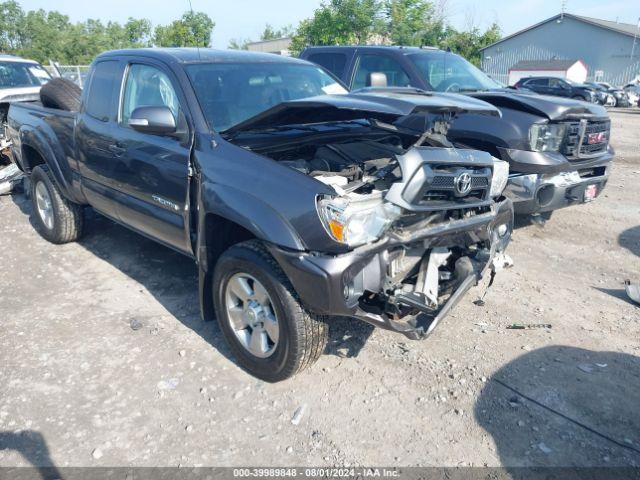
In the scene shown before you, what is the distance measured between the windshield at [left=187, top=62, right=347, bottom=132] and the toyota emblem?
1.55 m

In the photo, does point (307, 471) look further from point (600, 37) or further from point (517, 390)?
point (600, 37)

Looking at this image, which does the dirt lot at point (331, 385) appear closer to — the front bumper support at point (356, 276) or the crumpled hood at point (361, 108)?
the front bumper support at point (356, 276)

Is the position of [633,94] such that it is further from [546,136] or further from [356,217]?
[356,217]

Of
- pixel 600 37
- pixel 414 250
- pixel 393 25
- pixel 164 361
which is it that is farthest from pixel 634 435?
pixel 600 37

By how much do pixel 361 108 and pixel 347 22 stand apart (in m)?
25.7

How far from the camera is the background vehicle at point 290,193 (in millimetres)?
2797

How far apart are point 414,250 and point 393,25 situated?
25193 mm

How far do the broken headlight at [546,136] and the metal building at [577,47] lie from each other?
36.7 m

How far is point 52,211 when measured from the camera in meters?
5.64

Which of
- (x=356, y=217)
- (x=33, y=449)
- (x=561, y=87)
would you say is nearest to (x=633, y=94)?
(x=561, y=87)

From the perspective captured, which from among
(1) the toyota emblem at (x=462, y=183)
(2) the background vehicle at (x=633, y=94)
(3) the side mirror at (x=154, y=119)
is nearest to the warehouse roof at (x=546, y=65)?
(2) the background vehicle at (x=633, y=94)

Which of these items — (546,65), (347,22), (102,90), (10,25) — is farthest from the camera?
(10,25)

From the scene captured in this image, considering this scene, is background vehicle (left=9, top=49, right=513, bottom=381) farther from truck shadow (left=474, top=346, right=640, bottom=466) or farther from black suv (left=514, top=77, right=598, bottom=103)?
black suv (left=514, top=77, right=598, bottom=103)

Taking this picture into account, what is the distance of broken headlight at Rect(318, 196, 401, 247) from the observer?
2682 mm
